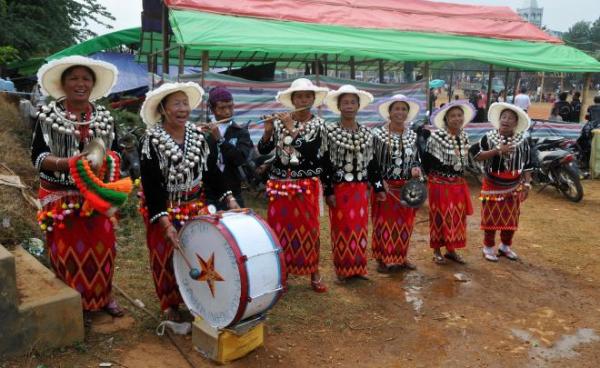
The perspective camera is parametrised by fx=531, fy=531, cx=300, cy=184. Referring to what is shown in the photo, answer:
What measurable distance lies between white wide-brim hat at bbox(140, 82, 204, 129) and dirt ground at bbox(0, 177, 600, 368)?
4.69ft

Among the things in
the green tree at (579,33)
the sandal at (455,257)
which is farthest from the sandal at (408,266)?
the green tree at (579,33)

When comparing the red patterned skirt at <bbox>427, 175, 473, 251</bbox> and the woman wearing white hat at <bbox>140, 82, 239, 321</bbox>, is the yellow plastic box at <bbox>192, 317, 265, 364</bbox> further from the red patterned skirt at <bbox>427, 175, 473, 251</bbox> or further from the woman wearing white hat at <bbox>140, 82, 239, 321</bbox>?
the red patterned skirt at <bbox>427, 175, 473, 251</bbox>

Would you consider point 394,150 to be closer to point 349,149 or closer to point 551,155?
point 349,149

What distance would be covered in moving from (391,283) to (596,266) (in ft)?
7.71

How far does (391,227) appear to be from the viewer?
498 cm

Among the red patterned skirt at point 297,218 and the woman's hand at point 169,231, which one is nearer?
the woman's hand at point 169,231

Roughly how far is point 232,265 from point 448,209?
290cm

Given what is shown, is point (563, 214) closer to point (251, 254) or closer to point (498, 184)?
point (498, 184)

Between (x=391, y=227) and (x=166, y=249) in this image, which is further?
(x=391, y=227)

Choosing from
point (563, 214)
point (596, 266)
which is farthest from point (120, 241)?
Result: point (563, 214)

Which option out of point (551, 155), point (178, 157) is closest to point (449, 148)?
point (178, 157)

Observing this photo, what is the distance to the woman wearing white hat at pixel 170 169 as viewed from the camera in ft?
11.0

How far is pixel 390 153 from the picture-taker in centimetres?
483

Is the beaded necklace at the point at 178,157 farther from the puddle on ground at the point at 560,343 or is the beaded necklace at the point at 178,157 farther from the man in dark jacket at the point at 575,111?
the man in dark jacket at the point at 575,111
